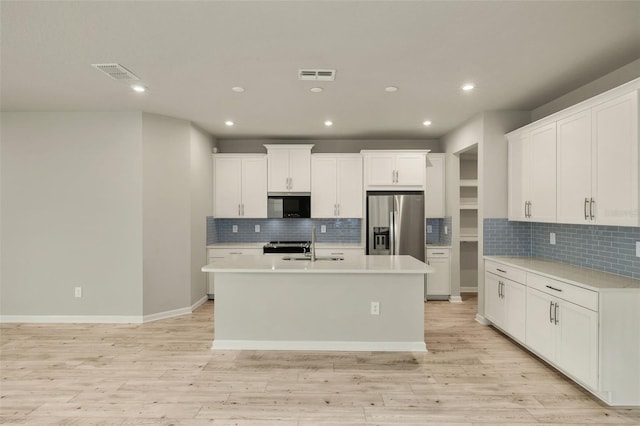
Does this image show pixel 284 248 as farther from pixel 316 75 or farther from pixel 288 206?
pixel 316 75

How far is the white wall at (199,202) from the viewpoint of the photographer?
508cm

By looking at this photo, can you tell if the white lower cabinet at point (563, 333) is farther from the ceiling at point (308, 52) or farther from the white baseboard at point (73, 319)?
the white baseboard at point (73, 319)

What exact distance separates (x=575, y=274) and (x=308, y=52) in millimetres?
3082

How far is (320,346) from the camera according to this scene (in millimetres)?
3555

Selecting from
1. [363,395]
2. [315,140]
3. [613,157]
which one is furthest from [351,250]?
[613,157]

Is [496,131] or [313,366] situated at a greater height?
[496,131]

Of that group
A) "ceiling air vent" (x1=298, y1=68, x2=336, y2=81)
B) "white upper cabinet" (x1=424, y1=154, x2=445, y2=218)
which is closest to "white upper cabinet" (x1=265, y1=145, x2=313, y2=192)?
"white upper cabinet" (x1=424, y1=154, x2=445, y2=218)

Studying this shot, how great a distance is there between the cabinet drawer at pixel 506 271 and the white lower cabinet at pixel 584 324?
0.01 metres

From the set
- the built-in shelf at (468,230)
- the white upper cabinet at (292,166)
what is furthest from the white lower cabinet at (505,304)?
the white upper cabinet at (292,166)

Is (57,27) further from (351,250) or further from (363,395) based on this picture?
(351,250)

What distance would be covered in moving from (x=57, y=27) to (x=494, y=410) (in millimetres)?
4218

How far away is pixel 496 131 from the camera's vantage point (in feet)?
14.3

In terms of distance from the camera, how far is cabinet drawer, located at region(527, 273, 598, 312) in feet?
8.50

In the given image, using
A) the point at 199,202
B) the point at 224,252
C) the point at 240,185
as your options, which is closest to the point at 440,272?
the point at 224,252
